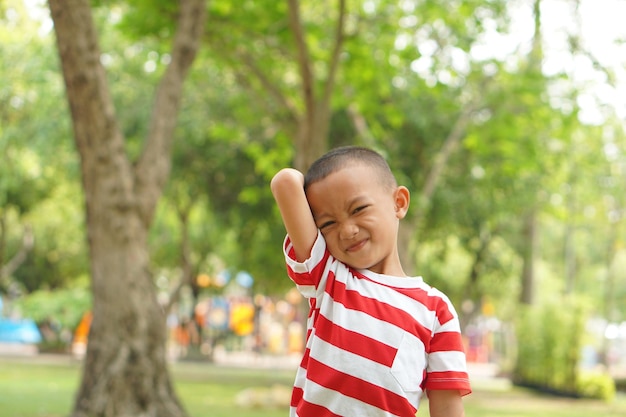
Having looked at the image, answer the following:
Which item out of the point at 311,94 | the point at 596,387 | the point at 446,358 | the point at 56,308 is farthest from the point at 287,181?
the point at 596,387

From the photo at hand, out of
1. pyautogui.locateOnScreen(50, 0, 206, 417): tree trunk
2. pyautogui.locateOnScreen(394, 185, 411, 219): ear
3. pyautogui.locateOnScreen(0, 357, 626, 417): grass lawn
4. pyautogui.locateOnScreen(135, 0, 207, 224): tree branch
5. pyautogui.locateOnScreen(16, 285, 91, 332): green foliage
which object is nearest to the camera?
pyautogui.locateOnScreen(394, 185, 411, 219): ear

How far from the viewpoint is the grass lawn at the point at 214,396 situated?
494 inches

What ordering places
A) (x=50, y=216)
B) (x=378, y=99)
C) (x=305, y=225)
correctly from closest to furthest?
(x=305, y=225), (x=378, y=99), (x=50, y=216)

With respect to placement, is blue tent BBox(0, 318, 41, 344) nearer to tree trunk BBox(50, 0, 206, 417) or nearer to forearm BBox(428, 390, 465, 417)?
tree trunk BBox(50, 0, 206, 417)

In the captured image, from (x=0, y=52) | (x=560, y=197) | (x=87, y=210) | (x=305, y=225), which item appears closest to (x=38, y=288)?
(x=0, y=52)

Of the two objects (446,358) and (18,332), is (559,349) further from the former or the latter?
(18,332)

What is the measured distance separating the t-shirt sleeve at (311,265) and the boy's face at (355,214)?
0.04 metres

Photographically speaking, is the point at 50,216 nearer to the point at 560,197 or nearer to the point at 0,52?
the point at 0,52

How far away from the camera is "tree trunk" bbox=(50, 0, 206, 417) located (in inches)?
338

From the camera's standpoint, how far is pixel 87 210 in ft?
29.6

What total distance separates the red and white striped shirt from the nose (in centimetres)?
6

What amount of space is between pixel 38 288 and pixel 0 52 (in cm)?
1682

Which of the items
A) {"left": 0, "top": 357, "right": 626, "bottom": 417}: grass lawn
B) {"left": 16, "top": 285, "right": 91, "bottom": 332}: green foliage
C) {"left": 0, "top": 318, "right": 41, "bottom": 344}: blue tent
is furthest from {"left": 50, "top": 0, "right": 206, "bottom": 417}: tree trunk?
{"left": 0, "top": 318, "right": 41, "bottom": 344}: blue tent

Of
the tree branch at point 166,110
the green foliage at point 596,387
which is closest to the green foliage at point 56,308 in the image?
the tree branch at point 166,110
